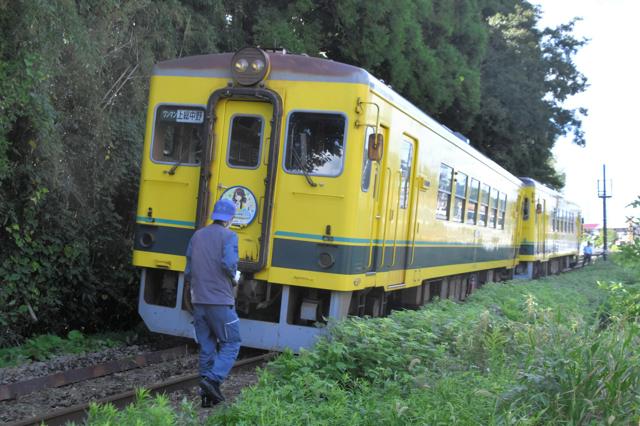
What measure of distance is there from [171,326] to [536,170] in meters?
25.4

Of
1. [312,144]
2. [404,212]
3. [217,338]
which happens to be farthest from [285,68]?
[217,338]

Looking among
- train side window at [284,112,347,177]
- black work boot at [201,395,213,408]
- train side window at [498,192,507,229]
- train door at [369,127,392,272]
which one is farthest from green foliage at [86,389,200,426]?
train side window at [498,192,507,229]

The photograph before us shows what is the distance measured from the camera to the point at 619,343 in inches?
205

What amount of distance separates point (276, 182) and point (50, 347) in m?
3.20

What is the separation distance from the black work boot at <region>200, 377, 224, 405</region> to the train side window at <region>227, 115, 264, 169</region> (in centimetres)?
289

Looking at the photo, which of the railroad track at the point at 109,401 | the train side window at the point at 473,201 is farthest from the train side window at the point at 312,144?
the train side window at the point at 473,201

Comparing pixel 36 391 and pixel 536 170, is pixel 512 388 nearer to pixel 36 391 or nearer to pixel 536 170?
pixel 36 391

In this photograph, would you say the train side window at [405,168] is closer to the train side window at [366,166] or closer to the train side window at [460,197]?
the train side window at [366,166]

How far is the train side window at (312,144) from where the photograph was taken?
25.9 feet

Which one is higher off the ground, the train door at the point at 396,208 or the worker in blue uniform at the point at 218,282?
the train door at the point at 396,208

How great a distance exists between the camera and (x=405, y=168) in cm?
938

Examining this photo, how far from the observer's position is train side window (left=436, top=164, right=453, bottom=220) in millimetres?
11234

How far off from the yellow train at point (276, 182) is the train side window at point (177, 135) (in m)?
0.01

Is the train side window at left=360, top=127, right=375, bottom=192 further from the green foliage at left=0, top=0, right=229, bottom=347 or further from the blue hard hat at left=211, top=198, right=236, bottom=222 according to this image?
the green foliage at left=0, top=0, right=229, bottom=347
